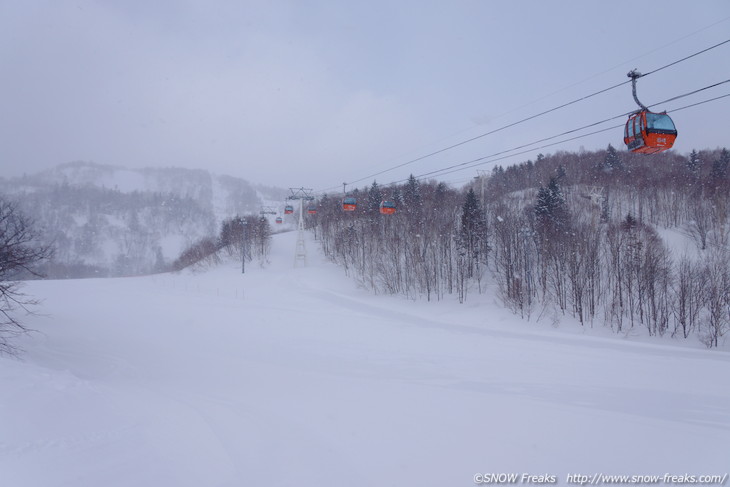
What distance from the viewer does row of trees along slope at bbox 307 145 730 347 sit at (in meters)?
24.2

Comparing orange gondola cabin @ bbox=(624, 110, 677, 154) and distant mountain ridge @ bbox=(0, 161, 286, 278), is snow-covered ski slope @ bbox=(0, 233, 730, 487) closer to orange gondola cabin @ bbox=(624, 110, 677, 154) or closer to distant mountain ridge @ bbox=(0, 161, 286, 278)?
orange gondola cabin @ bbox=(624, 110, 677, 154)

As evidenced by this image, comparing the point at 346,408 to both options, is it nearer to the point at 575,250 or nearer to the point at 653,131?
the point at 653,131

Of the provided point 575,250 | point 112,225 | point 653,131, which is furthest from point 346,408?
point 112,225

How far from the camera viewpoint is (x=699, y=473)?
544 centimetres

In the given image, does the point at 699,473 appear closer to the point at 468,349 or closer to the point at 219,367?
the point at 468,349

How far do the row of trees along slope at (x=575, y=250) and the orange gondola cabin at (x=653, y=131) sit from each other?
13.5 m

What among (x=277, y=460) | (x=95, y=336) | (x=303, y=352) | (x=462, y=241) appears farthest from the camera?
(x=462, y=241)

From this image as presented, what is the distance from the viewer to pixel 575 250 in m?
28.2

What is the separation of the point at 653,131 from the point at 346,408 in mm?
10014

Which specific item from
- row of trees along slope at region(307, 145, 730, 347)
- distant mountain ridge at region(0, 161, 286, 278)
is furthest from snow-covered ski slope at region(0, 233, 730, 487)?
distant mountain ridge at region(0, 161, 286, 278)

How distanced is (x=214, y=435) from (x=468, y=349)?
38.1 feet

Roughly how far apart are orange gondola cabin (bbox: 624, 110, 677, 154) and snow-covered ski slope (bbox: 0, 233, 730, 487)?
6431mm

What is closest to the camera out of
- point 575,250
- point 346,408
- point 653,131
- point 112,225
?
point 346,408

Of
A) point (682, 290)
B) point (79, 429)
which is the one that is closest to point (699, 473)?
point (79, 429)
